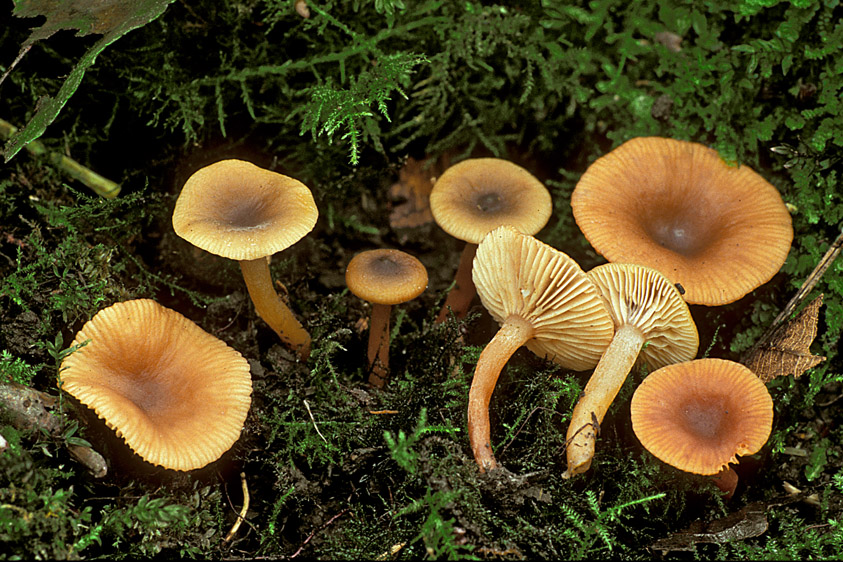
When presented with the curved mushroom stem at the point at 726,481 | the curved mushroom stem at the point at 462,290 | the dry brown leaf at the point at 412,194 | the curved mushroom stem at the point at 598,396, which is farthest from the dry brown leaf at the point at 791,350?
the dry brown leaf at the point at 412,194

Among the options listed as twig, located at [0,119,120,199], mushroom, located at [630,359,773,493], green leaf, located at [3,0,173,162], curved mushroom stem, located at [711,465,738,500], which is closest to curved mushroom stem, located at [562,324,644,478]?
mushroom, located at [630,359,773,493]

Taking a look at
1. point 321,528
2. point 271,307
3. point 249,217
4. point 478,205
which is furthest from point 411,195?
point 321,528

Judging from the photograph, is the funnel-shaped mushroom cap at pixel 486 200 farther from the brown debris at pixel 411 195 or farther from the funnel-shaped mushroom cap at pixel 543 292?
the brown debris at pixel 411 195

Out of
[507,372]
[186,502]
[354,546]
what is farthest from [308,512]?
[507,372]

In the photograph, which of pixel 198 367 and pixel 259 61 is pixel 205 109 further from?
pixel 198 367

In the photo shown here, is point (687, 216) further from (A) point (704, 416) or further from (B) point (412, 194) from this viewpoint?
(B) point (412, 194)
